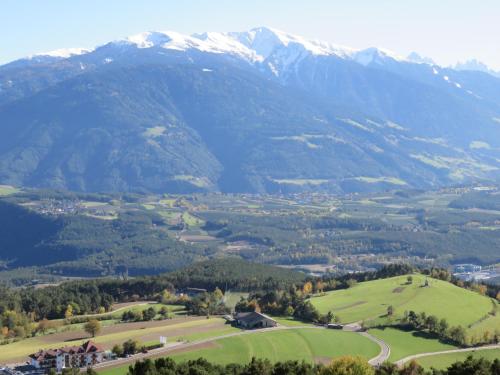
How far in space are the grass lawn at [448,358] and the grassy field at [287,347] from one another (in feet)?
21.2

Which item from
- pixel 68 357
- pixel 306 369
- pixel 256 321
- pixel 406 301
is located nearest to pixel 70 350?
pixel 68 357

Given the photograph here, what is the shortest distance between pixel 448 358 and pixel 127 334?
1635 inches

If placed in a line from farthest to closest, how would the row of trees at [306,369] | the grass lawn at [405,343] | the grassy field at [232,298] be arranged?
the grassy field at [232,298]
the grass lawn at [405,343]
the row of trees at [306,369]

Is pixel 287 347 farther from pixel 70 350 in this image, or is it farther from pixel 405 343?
pixel 70 350

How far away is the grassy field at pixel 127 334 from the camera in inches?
4427

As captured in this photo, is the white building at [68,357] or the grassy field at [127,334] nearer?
the white building at [68,357]

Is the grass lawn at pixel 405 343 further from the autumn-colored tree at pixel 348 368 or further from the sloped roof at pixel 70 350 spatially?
the sloped roof at pixel 70 350

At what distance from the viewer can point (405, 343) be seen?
4621 inches

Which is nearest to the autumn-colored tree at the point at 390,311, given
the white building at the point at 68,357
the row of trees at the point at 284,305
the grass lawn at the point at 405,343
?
the grass lawn at the point at 405,343

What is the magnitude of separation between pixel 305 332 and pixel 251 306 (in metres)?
19.3

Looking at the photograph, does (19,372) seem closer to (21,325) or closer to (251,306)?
(21,325)

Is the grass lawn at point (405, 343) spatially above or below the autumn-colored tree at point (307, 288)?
above

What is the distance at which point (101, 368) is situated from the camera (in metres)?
100

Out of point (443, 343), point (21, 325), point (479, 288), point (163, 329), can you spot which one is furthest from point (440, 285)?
point (21, 325)
